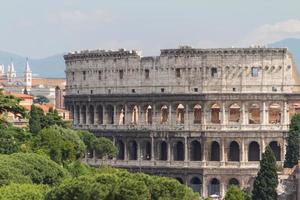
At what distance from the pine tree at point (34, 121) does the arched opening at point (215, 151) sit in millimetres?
22496

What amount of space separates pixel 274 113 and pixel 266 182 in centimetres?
4093

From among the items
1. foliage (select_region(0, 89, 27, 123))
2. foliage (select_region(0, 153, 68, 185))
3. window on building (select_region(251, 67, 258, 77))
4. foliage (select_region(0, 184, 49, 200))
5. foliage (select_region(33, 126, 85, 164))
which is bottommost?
foliage (select_region(0, 184, 49, 200))

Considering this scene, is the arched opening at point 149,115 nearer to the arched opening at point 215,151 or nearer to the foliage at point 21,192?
the arched opening at point 215,151

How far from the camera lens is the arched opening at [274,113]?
14025cm

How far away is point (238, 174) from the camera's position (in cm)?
13588

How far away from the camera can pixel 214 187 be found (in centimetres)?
13725

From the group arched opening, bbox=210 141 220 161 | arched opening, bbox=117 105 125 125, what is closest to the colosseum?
arched opening, bbox=210 141 220 161

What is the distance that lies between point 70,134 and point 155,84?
29527mm

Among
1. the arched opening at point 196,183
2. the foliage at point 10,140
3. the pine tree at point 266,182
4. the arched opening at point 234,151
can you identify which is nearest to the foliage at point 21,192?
the foliage at point 10,140

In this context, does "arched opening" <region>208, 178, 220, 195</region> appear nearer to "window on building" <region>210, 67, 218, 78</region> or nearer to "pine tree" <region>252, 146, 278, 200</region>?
"window on building" <region>210, 67, 218, 78</region>

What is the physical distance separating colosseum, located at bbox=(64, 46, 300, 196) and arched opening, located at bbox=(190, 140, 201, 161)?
10 cm

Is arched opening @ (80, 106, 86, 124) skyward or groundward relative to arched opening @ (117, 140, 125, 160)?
skyward

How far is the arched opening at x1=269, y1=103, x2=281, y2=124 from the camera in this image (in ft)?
460

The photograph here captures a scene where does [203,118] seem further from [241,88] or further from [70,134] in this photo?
[70,134]
